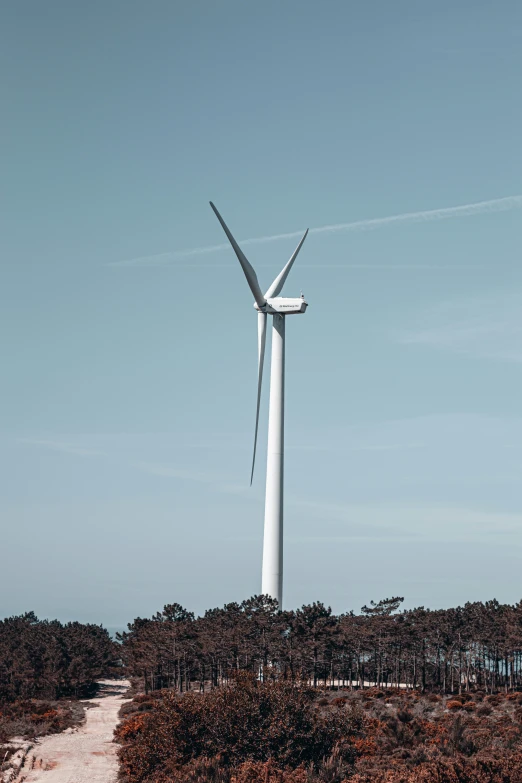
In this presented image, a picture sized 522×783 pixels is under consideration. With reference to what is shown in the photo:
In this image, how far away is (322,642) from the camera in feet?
308

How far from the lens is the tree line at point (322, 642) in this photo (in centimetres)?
9288

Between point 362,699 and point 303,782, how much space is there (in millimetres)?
44413

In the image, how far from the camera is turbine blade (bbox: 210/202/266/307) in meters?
85.3

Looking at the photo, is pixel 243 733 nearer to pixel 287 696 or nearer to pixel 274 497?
pixel 287 696

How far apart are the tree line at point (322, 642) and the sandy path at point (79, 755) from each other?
19.6m

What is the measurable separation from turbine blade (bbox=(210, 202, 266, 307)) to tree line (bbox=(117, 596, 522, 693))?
35075 millimetres

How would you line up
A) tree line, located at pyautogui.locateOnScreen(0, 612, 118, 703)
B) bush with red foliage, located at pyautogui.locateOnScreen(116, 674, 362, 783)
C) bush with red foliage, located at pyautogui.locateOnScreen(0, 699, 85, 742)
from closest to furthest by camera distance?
bush with red foliage, located at pyautogui.locateOnScreen(116, 674, 362, 783) < bush with red foliage, located at pyautogui.locateOnScreen(0, 699, 85, 742) < tree line, located at pyautogui.locateOnScreen(0, 612, 118, 703)

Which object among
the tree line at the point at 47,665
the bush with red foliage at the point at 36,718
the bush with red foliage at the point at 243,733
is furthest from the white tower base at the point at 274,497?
the bush with red foliage at the point at 243,733

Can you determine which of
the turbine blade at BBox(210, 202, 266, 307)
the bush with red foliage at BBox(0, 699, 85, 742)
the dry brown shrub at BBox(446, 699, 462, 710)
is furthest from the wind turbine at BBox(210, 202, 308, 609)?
the dry brown shrub at BBox(446, 699, 462, 710)

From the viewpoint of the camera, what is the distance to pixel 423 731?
172 feet

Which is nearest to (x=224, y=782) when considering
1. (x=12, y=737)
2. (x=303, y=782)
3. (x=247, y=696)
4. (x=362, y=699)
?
(x=303, y=782)

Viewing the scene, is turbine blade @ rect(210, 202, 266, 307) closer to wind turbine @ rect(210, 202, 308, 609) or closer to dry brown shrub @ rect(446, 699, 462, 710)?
wind turbine @ rect(210, 202, 308, 609)

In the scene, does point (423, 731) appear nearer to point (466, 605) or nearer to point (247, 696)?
point (247, 696)

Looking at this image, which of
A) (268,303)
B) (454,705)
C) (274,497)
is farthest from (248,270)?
(454,705)
